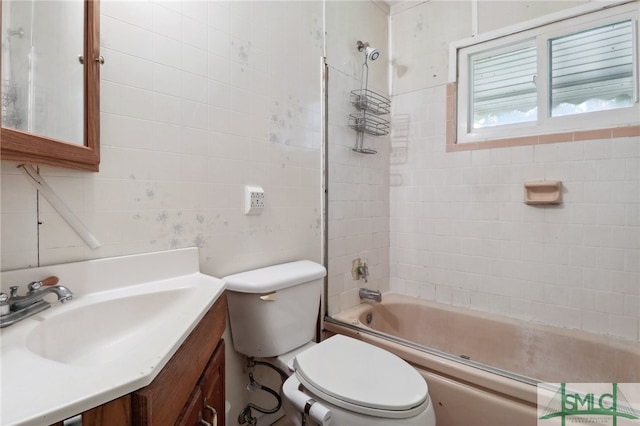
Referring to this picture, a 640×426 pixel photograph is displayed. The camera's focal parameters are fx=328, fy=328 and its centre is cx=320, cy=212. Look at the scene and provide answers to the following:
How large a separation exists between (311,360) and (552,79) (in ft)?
6.48

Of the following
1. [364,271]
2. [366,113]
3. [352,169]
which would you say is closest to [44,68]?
[352,169]

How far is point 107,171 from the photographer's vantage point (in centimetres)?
102

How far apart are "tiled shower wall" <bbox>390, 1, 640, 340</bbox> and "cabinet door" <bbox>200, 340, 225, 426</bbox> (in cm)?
157

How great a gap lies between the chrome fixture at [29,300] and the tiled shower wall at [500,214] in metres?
1.96

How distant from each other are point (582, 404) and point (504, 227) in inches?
40.5

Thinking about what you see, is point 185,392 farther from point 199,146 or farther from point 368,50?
point 368,50

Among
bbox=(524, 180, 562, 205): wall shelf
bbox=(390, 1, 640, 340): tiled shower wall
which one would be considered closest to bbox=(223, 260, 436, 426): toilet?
bbox=(390, 1, 640, 340): tiled shower wall

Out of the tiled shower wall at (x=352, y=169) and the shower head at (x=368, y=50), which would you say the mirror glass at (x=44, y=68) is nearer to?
the tiled shower wall at (x=352, y=169)

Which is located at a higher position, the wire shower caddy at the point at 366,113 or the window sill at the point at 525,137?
the wire shower caddy at the point at 366,113

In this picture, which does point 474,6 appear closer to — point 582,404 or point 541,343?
point 541,343

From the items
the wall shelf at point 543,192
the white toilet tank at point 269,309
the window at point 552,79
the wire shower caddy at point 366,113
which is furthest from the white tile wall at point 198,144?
the wall shelf at point 543,192

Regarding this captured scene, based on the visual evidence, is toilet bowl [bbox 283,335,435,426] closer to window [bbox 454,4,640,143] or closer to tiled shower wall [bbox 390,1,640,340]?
tiled shower wall [bbox 390,1,640,340]

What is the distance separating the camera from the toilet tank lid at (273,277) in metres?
1.26

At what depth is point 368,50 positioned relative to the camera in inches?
80.1
